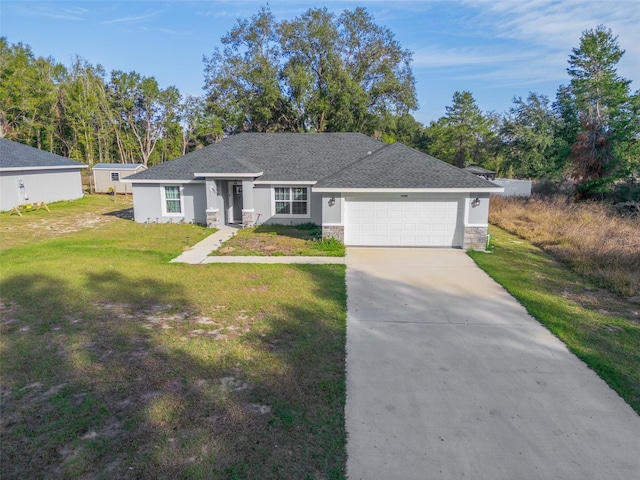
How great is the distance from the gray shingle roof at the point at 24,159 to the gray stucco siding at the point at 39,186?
39cm

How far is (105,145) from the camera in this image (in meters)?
41.9

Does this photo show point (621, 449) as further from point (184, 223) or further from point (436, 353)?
point (184, 223)

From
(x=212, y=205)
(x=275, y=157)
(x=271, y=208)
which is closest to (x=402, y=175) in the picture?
(x=271, y=208)

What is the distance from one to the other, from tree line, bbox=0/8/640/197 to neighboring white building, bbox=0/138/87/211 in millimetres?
13312

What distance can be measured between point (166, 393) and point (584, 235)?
14.3 m

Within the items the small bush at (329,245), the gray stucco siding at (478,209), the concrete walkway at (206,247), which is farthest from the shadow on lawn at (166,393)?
the gray stucco siding at (478,209)

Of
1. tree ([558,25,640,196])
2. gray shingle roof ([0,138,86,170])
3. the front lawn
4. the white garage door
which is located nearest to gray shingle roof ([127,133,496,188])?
the white garage door

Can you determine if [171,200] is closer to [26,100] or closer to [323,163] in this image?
[323,163]

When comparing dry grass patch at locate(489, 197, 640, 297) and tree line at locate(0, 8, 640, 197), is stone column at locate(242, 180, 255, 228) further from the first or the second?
tree line at locate(0, 8, 640, 197)

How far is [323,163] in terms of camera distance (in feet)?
64.6

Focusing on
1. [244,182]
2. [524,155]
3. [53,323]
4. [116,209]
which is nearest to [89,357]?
[53,323]

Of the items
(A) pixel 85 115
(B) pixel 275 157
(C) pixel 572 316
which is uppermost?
(A) pixel 85 115

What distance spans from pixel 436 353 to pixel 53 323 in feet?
22.2

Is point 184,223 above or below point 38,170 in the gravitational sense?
below
